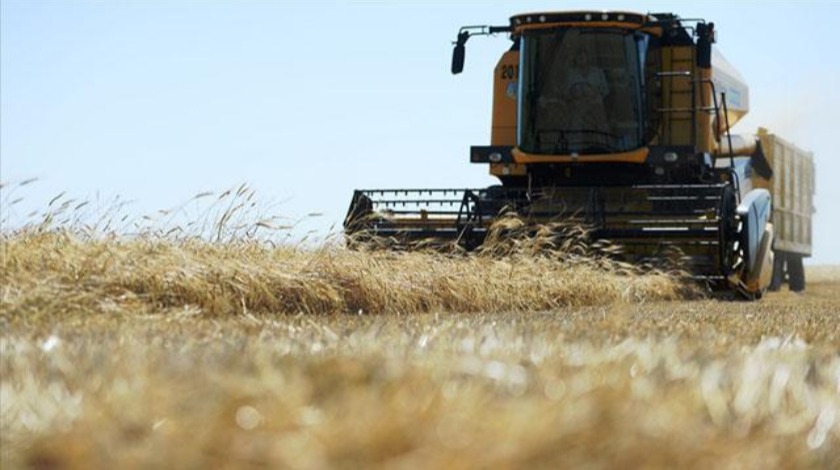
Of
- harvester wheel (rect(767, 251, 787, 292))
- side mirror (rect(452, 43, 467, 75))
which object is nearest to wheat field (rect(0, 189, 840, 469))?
side mirror (rect(452, 43, 467, 75))

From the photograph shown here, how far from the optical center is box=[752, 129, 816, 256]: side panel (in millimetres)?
20266

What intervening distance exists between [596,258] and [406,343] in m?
A: 10.6

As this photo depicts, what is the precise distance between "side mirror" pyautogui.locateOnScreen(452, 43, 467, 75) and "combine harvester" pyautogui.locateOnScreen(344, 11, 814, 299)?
0.01m

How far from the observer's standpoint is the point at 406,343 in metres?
2.88

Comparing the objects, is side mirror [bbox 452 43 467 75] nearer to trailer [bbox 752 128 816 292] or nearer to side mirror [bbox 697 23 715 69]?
side mirror [bbox 697 23 715 69]

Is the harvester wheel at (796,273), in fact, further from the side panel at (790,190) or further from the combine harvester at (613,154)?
the combine harvester at (613,154)

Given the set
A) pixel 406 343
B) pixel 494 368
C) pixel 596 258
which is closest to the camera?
pixel 494 368

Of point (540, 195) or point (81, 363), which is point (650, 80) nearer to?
point (540, 195)

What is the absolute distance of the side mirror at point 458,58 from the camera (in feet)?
50.0

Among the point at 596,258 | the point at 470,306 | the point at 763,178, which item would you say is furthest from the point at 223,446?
the point at 763,178

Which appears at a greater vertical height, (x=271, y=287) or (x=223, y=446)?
(x=223, y=446)

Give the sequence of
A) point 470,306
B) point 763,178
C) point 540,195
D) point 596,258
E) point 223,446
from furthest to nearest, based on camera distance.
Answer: point 763,178 → point 540,195 → point 596,258 → point 470,306 → point 223,446

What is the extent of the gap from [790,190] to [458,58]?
8.39m

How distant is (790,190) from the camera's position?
2167 centimetres
